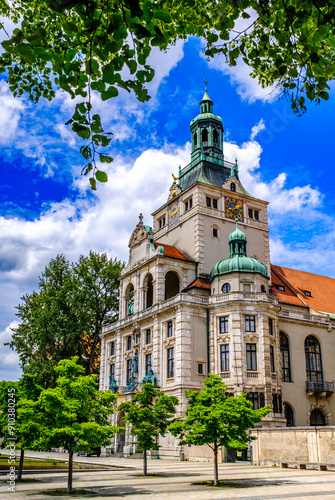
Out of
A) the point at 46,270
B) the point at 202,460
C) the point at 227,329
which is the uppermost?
the point at 46,270

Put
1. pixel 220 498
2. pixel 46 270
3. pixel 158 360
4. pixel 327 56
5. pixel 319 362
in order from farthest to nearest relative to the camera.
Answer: pixel 46 270
pixel 319 362
pixel 158 360
pixel 220 498
pixel 327 56

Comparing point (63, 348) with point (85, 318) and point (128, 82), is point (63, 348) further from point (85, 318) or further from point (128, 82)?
point (128, 82)

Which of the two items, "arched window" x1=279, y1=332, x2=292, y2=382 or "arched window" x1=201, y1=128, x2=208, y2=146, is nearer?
"arched window" x1=279, y1=332, x2=292, y2=382

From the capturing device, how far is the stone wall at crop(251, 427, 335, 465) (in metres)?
25.0

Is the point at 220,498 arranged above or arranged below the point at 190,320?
→ below

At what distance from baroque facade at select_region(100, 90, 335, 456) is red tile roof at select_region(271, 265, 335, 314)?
166mm

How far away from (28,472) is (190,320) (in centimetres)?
1956

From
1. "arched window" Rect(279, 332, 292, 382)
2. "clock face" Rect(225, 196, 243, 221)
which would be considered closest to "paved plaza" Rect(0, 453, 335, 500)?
"arched window" Rect(279, 332, 292, 382)

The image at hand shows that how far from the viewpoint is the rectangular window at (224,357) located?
38.1 meters

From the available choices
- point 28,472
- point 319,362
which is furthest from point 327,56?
point 319,362

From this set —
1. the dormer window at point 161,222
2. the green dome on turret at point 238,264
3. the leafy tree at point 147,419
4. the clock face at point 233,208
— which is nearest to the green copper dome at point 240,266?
the green dome on turret at point 238,264

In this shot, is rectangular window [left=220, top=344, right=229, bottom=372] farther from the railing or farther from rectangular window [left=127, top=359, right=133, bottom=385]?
rectangular window [left=127, top=359, right=133, bottom=385]

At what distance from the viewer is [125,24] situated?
5.74m

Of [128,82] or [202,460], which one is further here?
[202,460]
